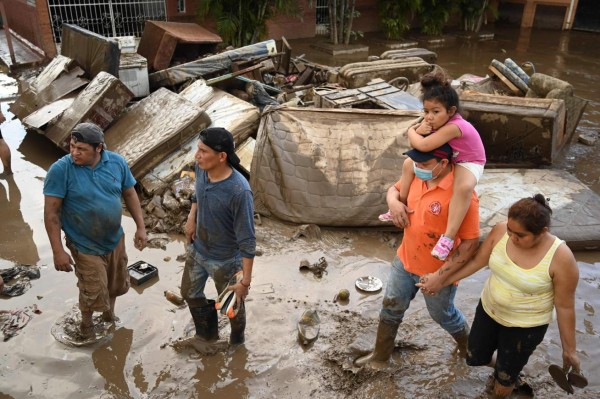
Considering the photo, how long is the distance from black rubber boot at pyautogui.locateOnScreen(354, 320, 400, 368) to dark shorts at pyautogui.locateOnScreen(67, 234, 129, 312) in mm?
1873

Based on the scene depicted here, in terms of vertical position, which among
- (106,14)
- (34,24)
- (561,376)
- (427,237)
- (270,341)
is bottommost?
(270,341)

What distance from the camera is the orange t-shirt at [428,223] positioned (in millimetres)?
2785

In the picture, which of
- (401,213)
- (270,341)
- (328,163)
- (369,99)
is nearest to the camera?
(401,213)

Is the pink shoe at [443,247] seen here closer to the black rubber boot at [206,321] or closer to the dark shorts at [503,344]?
the dark shorts at [503,344]

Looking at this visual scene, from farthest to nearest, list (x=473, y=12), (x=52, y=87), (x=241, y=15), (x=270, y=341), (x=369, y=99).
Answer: (x=473, y=12), (x=241, y=15), (x=52, y=87), (x=369, y=99), (x=270, y=341)

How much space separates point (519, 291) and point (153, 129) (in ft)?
15.8

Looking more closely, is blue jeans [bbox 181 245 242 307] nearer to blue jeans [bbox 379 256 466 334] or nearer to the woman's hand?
blue jeans [bbox 379 256 466 334]

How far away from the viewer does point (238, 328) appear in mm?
3600

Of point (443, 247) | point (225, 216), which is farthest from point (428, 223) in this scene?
point (225, 216)

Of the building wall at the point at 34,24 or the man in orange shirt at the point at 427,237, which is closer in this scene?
the man in orange shirt at the point at 427,237

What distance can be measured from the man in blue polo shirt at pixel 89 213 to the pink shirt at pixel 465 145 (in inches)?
87.8

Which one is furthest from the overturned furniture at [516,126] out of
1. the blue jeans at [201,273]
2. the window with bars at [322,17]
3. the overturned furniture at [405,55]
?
the window with bars at [322,17]

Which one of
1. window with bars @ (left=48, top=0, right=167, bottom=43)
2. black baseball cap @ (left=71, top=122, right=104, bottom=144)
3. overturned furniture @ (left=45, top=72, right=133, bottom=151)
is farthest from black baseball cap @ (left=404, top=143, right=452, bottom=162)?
window with bars @ (left=48, top=0, right=167, bottom=43)

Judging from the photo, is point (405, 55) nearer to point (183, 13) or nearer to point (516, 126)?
point (516, 126)
